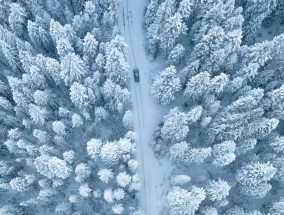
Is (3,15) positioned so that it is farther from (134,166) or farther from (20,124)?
(134,166)

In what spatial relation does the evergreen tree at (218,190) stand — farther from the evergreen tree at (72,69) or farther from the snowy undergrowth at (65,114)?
the evergreen tree at (72,69)

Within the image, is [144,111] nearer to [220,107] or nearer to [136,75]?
[136,75]

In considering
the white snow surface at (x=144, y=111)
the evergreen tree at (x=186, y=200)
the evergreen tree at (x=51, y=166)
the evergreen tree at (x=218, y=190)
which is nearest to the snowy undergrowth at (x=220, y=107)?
the evergreen tree at (x=218, y=190)

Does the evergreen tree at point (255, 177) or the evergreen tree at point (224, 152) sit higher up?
the evergreen tree at point (224, 152)

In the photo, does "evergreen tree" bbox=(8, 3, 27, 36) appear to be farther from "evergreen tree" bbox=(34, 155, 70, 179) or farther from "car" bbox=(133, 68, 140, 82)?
"evergreen tree" bbox=(34, 155, 70, 179)

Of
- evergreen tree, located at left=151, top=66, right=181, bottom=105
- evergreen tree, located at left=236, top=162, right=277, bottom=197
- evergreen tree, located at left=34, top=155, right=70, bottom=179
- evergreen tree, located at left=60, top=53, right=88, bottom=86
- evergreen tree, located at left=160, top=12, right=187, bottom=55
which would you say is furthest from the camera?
evergreen tree, located at left=160, top=12, right=187, bottom=55

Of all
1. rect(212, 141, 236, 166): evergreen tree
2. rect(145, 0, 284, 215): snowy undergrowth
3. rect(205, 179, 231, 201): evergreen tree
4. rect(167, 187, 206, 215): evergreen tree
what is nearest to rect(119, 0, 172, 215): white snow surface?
rect(145, 0, 284, 215): snowy undergrowth
